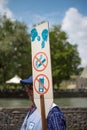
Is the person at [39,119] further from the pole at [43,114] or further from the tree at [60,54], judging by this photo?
the tree at [60,54]

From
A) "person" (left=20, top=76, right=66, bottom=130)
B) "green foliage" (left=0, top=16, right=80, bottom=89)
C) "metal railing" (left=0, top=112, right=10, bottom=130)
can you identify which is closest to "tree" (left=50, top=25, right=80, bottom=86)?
"green foliage" (left=0, top=16, right=80, bottom=89)

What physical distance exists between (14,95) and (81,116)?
136ft

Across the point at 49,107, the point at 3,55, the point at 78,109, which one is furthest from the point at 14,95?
the point at 49,107

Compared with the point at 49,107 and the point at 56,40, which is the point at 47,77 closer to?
the point at 49,107

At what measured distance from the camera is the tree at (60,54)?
71125 mm

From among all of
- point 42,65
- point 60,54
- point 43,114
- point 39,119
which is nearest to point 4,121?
point 39,119

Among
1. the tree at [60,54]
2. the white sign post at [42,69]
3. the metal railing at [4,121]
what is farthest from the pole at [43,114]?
the tree at [60,54]

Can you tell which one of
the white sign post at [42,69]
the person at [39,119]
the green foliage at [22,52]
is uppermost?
the green foliage at [22,52]

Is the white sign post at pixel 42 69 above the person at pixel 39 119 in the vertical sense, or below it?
above

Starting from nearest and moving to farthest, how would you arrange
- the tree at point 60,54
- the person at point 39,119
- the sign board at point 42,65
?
the sign board at point 42,65 → the person at point 39,119 → the tree at point 60,54

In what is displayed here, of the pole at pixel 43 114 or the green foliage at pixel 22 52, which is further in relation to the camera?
the green foliage at pixel 22 52

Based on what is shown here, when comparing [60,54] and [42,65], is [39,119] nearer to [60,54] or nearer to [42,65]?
[42,65]

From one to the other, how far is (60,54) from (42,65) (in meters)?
67.5

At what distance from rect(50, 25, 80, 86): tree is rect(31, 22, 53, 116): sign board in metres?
67.0
